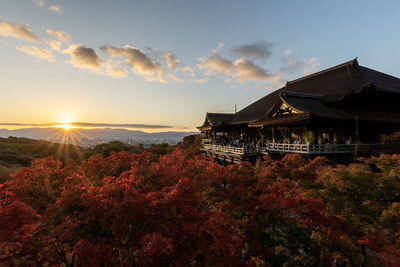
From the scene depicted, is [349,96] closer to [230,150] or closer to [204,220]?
[230,150]

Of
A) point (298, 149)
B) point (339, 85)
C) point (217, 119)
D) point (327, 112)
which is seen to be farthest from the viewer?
point (217, 119)

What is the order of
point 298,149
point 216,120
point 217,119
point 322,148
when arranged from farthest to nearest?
point 217,119 → point 216,120 → point 298,149 → point 322,148

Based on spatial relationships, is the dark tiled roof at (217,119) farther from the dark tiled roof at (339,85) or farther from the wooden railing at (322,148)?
the wooden railing at (322,148)

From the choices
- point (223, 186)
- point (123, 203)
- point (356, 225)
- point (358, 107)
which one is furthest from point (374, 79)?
point (123, 203)

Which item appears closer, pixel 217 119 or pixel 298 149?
pixel 298 149

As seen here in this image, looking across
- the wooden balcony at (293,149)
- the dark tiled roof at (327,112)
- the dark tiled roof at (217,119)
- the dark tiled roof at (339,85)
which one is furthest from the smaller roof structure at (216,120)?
the dark tiled roof at (327,112)

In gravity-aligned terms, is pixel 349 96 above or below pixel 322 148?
above

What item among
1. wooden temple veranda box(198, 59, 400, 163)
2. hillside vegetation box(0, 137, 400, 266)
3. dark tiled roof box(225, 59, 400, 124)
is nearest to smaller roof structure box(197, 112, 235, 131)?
dark tiled roof box(225, 59, 400, 124)

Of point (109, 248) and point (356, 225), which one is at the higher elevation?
point (109, 248)

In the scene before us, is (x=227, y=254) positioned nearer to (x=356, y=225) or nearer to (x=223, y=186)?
(x=223, y=186)

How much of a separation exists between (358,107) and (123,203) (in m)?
23.1

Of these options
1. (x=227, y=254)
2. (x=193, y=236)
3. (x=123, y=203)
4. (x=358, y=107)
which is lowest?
(x=227, y=254)

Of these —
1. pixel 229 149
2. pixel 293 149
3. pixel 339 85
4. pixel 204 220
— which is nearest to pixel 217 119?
pixel 229 149

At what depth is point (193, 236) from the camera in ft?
14.4
